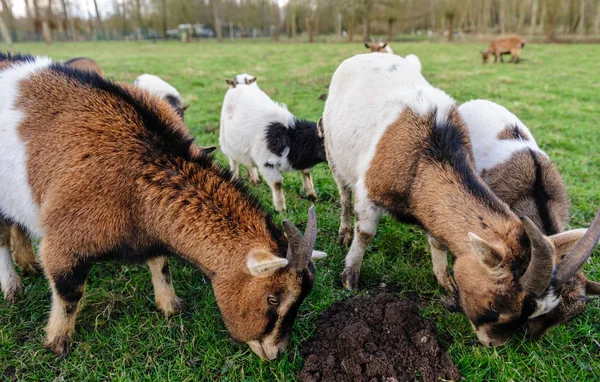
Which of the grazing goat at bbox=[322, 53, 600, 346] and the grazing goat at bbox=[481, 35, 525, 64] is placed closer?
the grazing goat at bbox=[322, 53, 600, 346]

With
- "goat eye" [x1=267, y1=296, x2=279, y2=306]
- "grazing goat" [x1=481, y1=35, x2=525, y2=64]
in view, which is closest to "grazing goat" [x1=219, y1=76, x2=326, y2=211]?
"goat eye" [x1=267, y1=296, x2=279, y2=306]

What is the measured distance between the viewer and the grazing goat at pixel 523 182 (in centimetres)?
275

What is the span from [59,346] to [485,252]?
314 centimetres

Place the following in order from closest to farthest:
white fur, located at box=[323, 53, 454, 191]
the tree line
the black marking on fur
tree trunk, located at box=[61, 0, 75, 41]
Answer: the black marking on fur < white fur, located at box=[323, 53, 454, 191] < the tree line < tree trunk, located at box=[61, 0, 75, 41]

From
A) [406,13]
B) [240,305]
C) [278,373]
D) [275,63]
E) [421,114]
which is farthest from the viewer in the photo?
[406,13]

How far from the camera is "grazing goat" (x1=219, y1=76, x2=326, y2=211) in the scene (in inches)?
220

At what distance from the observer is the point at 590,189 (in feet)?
19.0

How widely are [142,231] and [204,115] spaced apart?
755 cm

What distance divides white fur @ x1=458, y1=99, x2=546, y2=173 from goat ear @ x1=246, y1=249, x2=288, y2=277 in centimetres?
269

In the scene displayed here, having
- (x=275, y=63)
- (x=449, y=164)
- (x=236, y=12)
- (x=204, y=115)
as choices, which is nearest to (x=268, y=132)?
(x=449, y=164)

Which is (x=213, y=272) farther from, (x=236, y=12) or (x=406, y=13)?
(x=236, y=12)

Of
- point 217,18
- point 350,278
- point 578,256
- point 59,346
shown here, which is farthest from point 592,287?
point 217,18

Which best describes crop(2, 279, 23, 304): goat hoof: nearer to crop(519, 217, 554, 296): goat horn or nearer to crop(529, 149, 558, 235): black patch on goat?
crop(519, 217, 554, 296): goat horn

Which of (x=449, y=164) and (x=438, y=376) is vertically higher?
(x=449, y=164)
